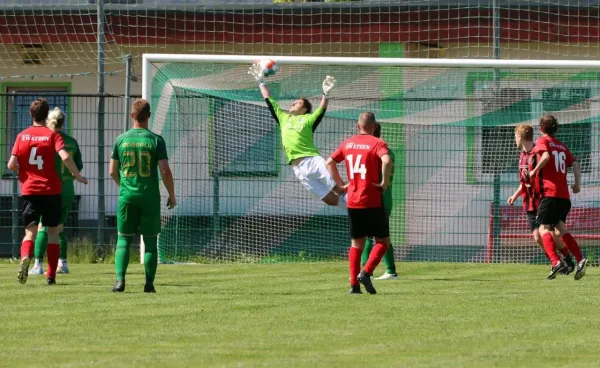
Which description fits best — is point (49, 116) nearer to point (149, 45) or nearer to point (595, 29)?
point (149, 45)

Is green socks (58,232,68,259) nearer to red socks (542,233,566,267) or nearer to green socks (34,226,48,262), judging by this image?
green socks (34,226,48,262)

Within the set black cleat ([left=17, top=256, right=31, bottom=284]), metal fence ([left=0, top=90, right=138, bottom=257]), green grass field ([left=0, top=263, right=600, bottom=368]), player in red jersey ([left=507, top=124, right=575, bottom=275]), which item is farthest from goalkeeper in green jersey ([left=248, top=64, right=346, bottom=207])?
metal fence ([left=0, top=90, right=138, bottom=257])

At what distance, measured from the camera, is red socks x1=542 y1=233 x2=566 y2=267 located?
14.2 metres

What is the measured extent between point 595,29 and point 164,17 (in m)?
7.32

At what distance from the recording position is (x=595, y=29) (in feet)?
70.3

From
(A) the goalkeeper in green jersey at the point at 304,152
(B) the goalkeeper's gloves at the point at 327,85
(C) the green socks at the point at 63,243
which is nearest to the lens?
(B) the goalkeeper's gloves at the point at 327,85

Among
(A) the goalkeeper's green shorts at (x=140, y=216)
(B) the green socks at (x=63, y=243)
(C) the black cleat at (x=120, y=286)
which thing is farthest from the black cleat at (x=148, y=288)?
(B) the green socks at (x=63, y=243)

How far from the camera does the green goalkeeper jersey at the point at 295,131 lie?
48.8 feet

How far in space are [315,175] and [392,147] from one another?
3.24 m

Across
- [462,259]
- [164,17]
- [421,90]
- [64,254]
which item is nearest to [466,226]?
[462,259]

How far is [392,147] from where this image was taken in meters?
18.2

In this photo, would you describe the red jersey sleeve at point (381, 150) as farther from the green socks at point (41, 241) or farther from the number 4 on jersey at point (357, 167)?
the green socks at point (41, 241)

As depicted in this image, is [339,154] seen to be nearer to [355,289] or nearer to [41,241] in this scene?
[355,289]

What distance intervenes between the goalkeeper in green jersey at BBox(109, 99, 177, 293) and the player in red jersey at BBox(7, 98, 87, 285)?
1.21 metres
